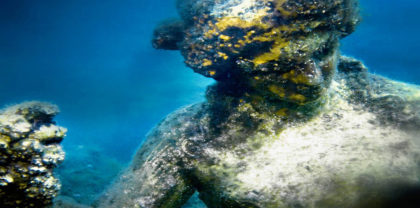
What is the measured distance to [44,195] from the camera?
2383mm

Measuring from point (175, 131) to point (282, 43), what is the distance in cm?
228

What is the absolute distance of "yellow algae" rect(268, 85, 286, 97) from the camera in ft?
9.38

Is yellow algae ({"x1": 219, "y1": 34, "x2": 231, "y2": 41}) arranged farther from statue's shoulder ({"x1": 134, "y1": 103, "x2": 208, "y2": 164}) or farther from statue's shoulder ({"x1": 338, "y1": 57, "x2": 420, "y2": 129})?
statue's shoulder ({"x1": 338, "y1": 57, "x2": 420, "y2": 129})

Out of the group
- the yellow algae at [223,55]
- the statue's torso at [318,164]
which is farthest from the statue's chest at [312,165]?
the yellow algae at [223,55]

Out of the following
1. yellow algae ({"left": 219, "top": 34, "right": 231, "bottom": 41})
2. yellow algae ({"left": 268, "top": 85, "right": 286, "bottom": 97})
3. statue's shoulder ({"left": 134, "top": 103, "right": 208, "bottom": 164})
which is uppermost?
yellow algae ({"left": 219, "top": 34, "right": 231, "bottom": 41})

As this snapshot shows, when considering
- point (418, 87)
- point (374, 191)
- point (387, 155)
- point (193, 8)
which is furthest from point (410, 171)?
point (193, 8)

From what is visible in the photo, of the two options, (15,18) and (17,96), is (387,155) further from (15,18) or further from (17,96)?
(17,96)

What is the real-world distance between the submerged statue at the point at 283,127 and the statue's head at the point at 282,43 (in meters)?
0.01

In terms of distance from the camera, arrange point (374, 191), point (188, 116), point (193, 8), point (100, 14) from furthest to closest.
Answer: point (100, 14), point (193, 8), point (188, 116), point (374, 191)

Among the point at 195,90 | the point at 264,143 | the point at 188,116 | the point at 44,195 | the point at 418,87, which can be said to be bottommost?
the point at 44,195

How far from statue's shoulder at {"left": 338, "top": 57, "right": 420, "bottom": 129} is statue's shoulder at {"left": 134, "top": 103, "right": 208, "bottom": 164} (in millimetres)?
2430

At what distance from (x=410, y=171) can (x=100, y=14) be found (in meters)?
16.8

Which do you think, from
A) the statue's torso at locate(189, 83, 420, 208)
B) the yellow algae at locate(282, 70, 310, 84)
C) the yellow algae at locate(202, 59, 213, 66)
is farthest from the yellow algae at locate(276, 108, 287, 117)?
the yellow algae at locate(202, 59, 213, 66)

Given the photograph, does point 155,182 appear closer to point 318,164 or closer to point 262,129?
point 262,129
